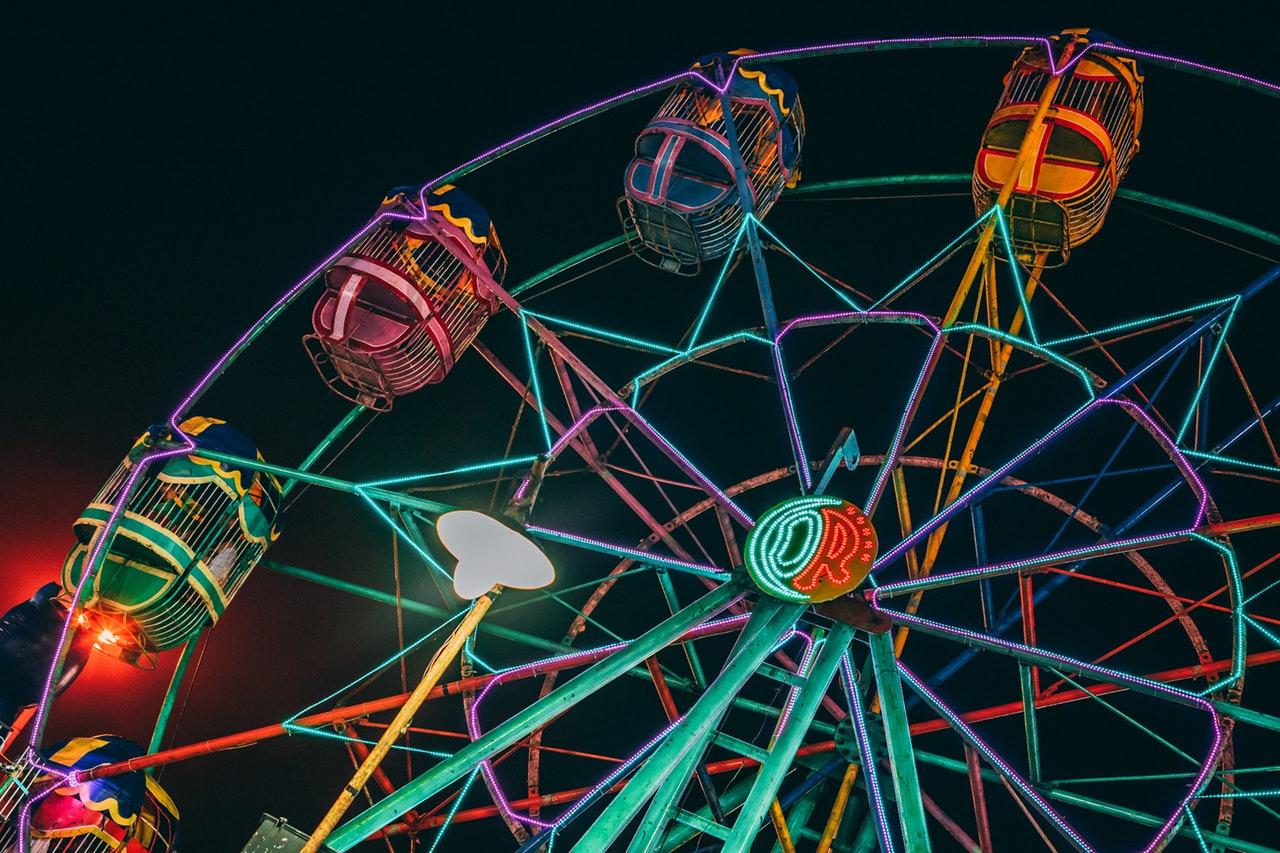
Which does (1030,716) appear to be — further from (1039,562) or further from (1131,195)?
(1131,195)

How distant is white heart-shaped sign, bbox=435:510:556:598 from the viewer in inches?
323

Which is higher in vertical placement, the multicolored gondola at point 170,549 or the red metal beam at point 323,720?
the multicolored gondola at point 170,549

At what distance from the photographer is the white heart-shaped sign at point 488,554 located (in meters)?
8.21

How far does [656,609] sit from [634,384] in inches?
314

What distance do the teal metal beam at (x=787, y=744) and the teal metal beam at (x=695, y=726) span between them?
1.18 feet

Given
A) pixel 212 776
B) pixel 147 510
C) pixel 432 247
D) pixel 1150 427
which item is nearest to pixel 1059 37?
pixel 1150 427

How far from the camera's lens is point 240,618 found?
17375mm

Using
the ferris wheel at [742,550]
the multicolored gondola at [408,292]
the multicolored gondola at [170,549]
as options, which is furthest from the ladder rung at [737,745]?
the multicolored gondola at [170,549]

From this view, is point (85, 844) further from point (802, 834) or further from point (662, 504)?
point (662, 504)

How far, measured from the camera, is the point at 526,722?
795 cm

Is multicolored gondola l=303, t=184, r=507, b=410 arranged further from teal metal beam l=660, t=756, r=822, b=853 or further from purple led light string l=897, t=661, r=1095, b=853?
purple led light string l=897, t=661, r=1095, b=853

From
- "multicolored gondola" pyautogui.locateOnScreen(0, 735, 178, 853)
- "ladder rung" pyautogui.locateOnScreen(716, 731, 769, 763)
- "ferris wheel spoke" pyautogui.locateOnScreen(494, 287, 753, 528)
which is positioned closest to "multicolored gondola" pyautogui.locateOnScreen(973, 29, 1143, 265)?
"ferris wheel spoke" pyautogui.locateOnScreen(494, 287, 753, 528)

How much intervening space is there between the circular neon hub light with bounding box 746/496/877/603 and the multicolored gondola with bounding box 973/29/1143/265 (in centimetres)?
432

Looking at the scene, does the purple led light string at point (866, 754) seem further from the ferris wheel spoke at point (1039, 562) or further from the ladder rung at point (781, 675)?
the ferris wheel spoke at point (1039, 562)
